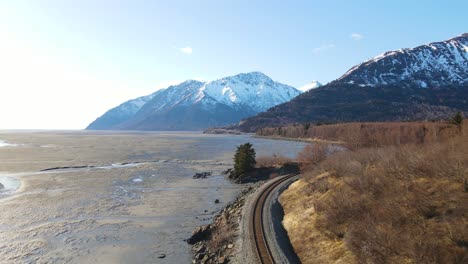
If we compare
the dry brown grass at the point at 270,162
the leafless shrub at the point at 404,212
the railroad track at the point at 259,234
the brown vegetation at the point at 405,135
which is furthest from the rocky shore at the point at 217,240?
the brown vegetation at the point at 405,135

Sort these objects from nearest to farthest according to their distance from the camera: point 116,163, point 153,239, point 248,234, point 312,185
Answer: point 248,234
point 153,239
point 312,185
point 116,163

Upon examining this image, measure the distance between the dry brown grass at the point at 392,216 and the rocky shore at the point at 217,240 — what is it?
4523 millimetres

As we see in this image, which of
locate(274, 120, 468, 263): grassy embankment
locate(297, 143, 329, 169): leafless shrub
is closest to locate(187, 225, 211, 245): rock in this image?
locate(274, 120, 468, 263): grassy embankment

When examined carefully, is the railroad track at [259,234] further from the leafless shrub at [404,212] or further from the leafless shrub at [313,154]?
the leafless shrub at [313,154]

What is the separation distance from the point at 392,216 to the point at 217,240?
12.5 m

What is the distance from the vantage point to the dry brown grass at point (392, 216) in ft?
56.9

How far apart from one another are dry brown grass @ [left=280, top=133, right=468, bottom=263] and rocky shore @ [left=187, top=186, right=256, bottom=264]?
452 centimetres

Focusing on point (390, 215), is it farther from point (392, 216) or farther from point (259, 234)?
point (259, 234)

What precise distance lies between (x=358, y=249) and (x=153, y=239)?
16.5 metres

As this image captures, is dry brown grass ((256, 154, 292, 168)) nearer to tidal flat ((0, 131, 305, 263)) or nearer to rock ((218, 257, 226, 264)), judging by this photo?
tidal flat ((0, 131, 305, 263))

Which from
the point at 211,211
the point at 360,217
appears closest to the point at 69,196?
the point at 211,211

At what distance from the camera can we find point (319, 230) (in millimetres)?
24641

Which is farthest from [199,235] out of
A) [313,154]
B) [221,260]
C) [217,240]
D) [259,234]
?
[313,154]

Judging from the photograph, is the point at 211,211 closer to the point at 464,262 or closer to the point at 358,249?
the point at 358,249
